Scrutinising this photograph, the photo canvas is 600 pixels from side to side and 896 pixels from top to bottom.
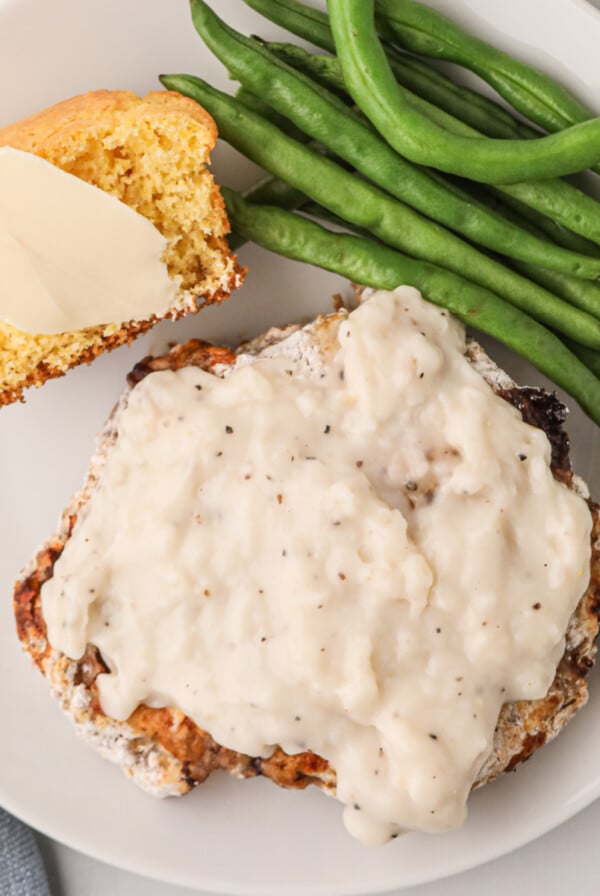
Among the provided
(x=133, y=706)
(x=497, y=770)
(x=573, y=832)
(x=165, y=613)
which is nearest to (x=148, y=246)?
(x=165, y=613)

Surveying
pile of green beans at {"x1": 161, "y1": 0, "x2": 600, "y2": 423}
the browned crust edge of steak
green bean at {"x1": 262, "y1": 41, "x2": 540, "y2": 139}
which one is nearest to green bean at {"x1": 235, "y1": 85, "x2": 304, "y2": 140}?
pile of green beans at {"x1": 161, "y1": 0, "x2": 600, "y2": 423}

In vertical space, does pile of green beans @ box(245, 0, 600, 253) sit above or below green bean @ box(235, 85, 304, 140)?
above

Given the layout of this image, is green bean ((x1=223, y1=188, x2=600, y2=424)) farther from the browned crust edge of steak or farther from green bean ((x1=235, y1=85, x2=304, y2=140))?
green bean ((x1=235, y1=85, x2=304, y2=140))

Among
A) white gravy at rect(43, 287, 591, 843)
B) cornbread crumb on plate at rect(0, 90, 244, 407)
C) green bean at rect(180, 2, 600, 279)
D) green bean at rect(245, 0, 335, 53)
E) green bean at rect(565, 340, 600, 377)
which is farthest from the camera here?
green bean at rect(565, 340, 600, 377)

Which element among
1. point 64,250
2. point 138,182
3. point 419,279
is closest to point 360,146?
point 419,279

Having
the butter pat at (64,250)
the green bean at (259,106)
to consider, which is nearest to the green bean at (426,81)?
the green bean at (259,106)

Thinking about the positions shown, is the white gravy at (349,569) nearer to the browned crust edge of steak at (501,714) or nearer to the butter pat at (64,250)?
the browned crust edge of steak at (501,714)
